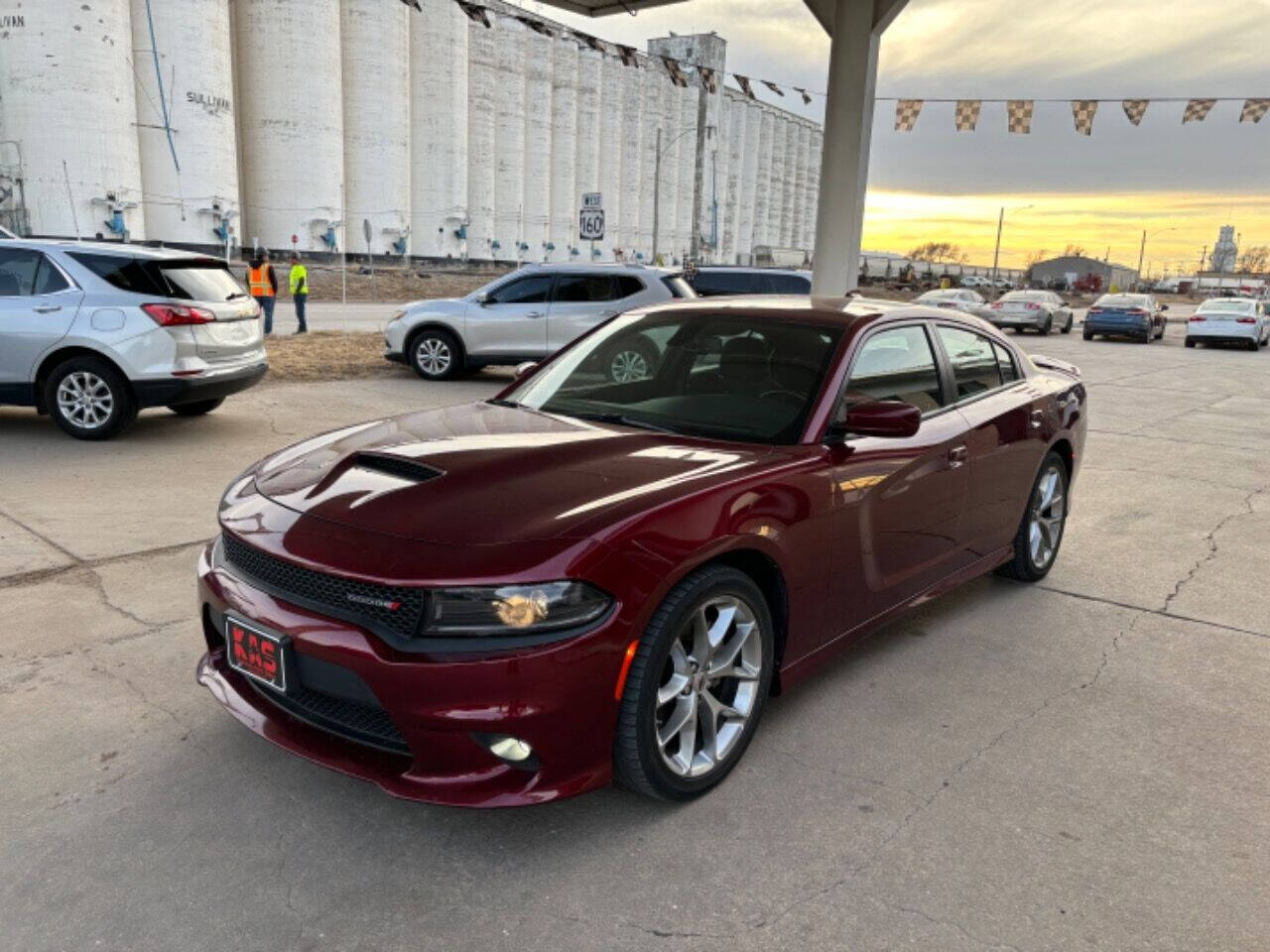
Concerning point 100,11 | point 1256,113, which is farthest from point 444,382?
point 100,11

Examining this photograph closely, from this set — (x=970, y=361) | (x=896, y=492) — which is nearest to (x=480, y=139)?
(x=970, y=361)

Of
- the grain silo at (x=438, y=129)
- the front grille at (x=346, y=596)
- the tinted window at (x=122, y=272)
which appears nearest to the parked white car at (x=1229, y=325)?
the tinted window at (x=122, y=272)

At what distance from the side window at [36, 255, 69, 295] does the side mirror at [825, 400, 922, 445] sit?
7391 mm

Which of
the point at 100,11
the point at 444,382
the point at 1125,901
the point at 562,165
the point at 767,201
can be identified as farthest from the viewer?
the point at 767,201

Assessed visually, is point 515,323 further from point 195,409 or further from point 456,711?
point 456,711

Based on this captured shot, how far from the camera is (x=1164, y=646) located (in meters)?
4.38

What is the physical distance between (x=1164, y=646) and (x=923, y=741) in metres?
1.75

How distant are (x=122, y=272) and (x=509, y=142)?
48.9m

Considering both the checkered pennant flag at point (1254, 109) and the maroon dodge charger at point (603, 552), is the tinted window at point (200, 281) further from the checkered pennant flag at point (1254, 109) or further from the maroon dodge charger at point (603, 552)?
the checkered pennant flag at point (1254, 109)

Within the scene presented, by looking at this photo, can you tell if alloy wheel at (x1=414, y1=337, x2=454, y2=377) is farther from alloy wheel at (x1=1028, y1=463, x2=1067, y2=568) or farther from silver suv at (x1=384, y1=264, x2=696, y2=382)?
alloy wheel at (x1=1028, y1=463, x2=1067, y2=568)

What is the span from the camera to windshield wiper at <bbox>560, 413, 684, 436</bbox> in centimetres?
352

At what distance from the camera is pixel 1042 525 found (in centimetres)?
517

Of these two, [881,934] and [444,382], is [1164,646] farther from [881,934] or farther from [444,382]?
[444,382]

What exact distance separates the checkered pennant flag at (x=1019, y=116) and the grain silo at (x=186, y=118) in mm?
30370
